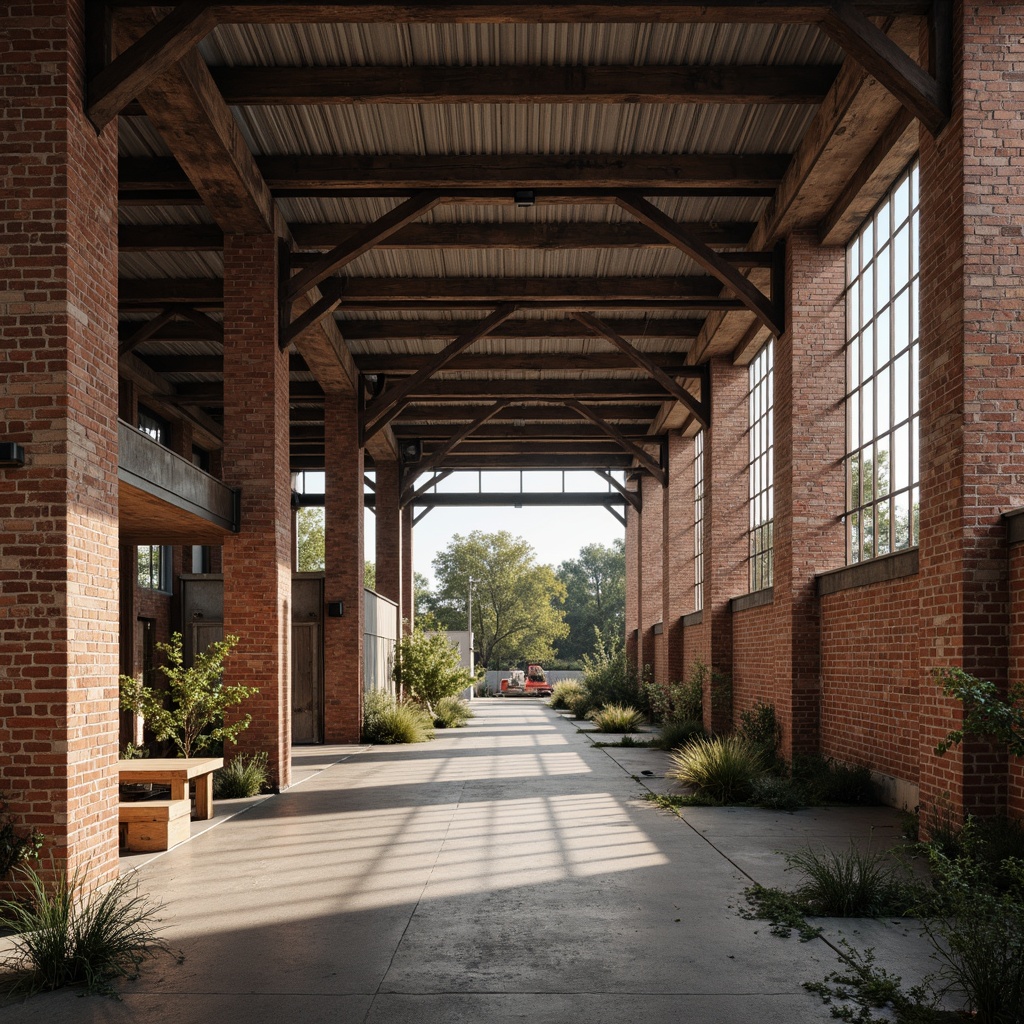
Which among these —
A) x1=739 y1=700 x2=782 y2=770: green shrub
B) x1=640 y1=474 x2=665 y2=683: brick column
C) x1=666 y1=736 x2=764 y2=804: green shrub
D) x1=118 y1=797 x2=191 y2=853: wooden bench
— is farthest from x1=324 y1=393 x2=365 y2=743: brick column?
x1=640 y1=474 x2=665 y2=683: brick column

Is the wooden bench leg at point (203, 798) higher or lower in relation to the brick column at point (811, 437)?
lower

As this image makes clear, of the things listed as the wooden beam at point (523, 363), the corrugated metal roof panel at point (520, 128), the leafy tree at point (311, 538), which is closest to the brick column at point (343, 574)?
the wooden beam at point (523, 363)

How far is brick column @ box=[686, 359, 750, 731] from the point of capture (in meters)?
20.5

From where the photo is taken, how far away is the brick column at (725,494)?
20484 millimetres

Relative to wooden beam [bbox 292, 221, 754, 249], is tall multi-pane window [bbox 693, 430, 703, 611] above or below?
below

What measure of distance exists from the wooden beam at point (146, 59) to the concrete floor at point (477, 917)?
5816 millimetres

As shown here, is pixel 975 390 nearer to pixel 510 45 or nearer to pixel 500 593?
pixel 510 45

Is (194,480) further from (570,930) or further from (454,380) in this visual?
(454,380)

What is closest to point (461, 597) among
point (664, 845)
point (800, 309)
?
point (800, 309)

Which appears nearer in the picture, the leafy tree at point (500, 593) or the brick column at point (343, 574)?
the brick column at point (343, 574)

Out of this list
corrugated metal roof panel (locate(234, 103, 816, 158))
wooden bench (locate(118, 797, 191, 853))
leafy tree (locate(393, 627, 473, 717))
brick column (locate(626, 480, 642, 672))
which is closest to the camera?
wooden bench (locate(118, 797, 191, 853))

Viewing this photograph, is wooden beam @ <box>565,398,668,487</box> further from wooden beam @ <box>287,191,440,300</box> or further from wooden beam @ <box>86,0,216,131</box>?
wooden beam @ <box>86,0,216,131</box>

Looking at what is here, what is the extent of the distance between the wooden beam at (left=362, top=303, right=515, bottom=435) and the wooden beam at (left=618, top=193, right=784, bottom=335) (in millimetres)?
3903

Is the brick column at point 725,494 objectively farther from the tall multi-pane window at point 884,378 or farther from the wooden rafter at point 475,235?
the tall multi-pane window at point 884,378
